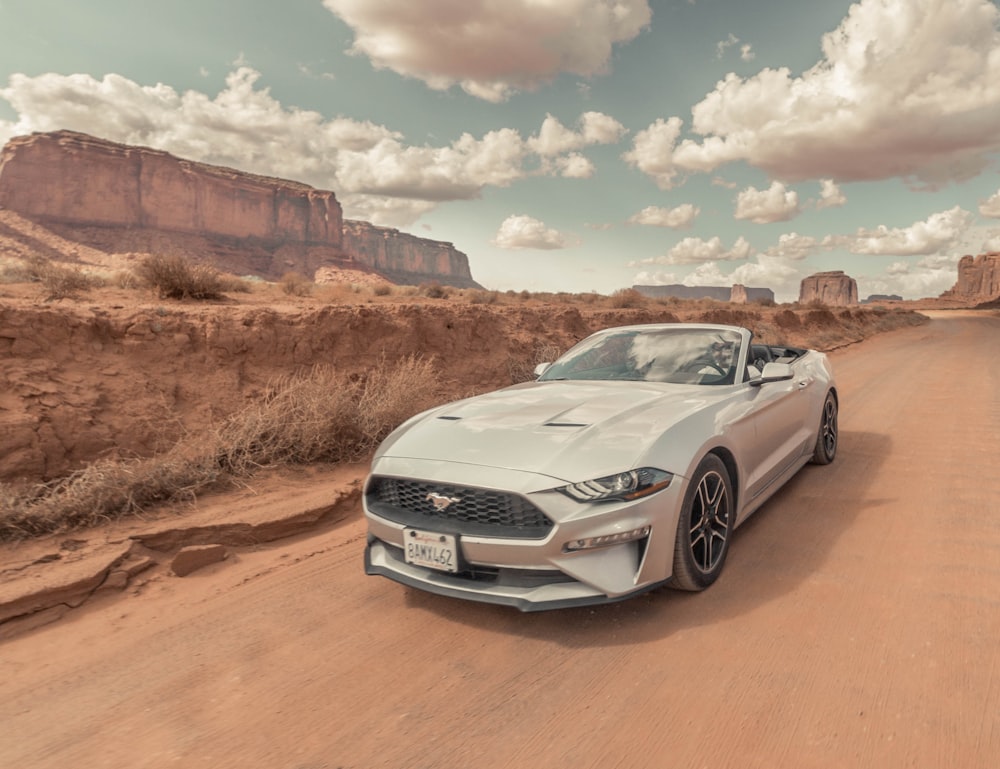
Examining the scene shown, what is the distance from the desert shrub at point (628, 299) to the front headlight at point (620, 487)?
24.0 m

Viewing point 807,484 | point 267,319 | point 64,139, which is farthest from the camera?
point 64,139

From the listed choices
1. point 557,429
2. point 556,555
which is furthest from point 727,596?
point 557,429

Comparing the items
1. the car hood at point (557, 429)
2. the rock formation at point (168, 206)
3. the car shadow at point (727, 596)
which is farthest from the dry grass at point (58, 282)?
the rock formation at point (168, 206)

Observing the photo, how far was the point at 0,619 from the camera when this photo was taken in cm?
296

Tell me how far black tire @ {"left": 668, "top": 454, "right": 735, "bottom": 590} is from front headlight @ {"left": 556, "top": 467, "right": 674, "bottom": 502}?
0.24 meters

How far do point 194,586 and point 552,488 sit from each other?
2.27 meters

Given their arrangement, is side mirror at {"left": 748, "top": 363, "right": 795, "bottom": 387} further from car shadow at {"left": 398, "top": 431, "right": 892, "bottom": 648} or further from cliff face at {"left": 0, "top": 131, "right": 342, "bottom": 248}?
cliff face at {"left": 0, "top": 131, "right": 342, "bottom": 248}

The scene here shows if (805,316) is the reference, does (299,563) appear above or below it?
below

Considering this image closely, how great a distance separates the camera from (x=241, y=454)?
5.20 metres

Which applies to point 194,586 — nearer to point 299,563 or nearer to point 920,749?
point 299,563

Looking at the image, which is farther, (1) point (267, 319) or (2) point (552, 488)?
(1) point (267, 319)

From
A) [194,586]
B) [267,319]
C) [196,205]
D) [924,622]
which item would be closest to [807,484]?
[924,622]

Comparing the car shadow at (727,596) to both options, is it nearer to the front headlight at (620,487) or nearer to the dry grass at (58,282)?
the front headlight at (620,487)

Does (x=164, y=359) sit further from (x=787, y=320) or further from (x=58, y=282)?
(x=787, y=320)
